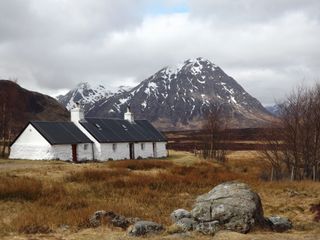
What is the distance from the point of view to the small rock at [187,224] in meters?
13.9

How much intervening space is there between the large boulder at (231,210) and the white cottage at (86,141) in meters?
36.7

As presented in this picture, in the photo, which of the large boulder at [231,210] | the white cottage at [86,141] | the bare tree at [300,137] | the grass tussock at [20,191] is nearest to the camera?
the large boulder at [231,210]

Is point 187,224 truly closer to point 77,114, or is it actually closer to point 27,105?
point 77,114

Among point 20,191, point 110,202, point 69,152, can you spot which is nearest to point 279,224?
point 110,202

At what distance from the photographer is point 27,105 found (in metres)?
119

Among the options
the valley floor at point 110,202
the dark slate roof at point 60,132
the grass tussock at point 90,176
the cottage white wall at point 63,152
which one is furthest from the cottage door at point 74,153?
the grass tussock at point 90,176

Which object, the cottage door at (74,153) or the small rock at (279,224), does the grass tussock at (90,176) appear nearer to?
the small rock at (279,224)

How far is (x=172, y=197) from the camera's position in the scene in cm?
2330

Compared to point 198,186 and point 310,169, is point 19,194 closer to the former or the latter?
point 198,186

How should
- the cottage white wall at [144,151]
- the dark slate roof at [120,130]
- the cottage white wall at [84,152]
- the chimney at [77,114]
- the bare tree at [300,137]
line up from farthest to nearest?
the cottage white wall at [144,151] → the chimney at [77,114] → the dark slate roof at [120,130] → the cottage white wall at [84,152] → the bare tree at [300,137]

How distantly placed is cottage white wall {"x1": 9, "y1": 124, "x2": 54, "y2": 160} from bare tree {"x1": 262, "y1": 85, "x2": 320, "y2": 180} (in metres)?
23.5

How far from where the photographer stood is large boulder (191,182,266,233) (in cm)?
1406

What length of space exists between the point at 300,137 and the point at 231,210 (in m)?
24.1

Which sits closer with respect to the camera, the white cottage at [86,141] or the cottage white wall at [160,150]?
the white cottage at [86,141]
